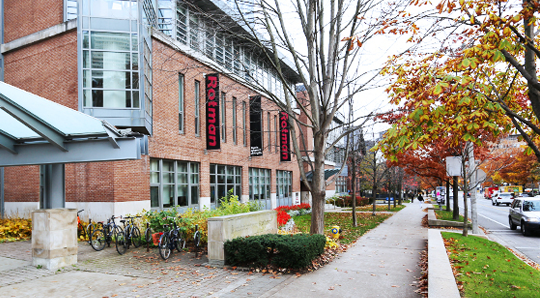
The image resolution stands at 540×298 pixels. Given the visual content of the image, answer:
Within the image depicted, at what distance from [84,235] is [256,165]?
15717 millimetres

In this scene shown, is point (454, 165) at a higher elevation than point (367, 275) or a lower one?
higher

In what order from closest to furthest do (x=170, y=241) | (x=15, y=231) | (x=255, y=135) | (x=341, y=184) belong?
1. (x=170, y=241)
2. (x=15, y=231)
3. (x=255, y=135)
4. (x=341, y=184)

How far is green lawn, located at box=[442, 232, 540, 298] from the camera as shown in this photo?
6801 millimetres

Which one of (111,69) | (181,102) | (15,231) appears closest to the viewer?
(15,231)

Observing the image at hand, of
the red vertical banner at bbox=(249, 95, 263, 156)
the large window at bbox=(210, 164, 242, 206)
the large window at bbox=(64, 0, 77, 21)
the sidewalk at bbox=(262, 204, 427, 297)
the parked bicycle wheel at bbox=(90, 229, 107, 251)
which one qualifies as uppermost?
the large window at bbox=(64, 0, 77, 21)

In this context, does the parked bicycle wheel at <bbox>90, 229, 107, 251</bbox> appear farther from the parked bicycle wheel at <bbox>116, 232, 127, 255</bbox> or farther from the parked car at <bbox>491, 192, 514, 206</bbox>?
the parked car at <bbox>491, 192, 514, 206</bbox>

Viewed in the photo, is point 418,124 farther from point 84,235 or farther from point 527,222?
point 527,222

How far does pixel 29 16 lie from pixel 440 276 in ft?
63.1

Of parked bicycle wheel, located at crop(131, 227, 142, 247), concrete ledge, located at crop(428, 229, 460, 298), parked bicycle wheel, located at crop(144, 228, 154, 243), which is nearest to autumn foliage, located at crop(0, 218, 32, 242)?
parked bicycle wheel, located at crop(131, 227, 142, 247)

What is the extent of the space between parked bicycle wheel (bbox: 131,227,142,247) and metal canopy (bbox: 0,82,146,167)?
10.9ft

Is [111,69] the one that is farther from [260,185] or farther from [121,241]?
[260,185]

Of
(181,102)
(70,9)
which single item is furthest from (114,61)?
(181,102)

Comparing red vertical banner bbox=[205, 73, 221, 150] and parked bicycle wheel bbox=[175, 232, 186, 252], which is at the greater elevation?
red vertical banner bbox=[205, 73, 221, 150]

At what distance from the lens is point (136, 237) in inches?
463
